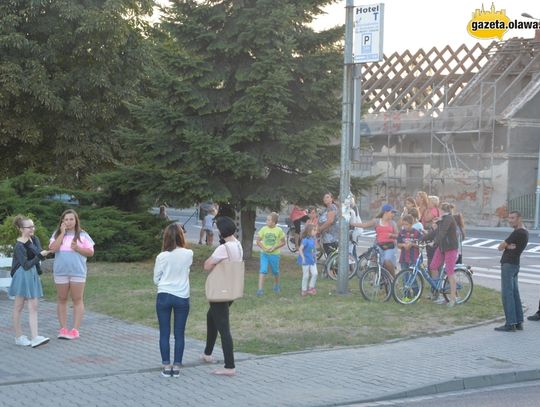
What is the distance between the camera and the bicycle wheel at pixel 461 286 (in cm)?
1423

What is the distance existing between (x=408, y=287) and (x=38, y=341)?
6.57 m

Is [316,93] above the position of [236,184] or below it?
above

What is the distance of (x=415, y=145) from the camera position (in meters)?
46.4

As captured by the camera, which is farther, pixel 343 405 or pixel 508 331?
pixel 508 331

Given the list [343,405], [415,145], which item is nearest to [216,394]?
[343,405]

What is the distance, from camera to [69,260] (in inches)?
405

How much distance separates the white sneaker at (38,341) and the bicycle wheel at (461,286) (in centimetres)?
714

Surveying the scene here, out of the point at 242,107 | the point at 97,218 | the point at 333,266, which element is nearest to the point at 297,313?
the point at 333,266

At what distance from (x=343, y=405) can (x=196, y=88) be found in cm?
1241

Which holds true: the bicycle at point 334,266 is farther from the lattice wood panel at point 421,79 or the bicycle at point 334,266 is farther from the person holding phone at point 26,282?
the lattice wood panel at point 421,79

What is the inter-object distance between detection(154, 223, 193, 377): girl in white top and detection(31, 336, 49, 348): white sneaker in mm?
2023

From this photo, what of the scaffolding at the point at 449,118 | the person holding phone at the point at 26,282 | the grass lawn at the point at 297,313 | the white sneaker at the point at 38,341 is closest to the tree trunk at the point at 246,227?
the grass lawn at the point at 297,313

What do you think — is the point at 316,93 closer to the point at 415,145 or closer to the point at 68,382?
the point at 68,382

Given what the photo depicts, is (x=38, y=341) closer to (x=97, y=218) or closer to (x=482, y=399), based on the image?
(x=482, y=399)
